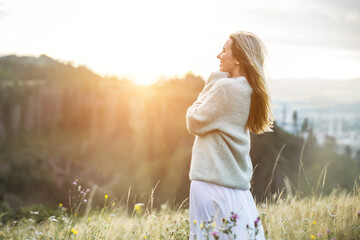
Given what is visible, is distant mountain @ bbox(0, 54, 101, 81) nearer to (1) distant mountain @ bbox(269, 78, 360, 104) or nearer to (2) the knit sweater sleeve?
(1) distant mountain @ bbox(269, 78, 360, 104)

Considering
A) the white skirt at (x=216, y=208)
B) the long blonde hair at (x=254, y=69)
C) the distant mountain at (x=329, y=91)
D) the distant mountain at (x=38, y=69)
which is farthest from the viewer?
the distant mountain at (x=38, y=69)

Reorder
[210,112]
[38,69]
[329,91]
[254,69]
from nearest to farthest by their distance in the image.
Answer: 1. [210,112]
2. [254,69]
3. [329,91]
4. [38,69]

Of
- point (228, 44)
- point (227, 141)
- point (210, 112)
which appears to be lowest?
point (227, 141)

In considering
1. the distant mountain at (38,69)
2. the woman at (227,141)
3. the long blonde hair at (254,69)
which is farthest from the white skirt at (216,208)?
the distant mountain at (38,69)

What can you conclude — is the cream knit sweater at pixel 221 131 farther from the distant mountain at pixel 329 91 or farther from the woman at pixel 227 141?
the distant mountain at pixel 329 91

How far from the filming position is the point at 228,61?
2369 mm

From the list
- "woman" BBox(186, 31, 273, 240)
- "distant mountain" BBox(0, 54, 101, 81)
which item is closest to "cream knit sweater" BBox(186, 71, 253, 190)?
"woman" BBox(186, 31, 273, 240)

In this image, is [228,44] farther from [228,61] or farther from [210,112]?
[210,112]

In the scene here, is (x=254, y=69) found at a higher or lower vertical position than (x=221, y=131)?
higher

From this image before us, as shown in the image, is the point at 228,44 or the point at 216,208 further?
the point at 228,44

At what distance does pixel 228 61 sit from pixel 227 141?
1.67 feet

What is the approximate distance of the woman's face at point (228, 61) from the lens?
7.75 ft

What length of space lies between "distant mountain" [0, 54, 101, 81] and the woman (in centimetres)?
7759

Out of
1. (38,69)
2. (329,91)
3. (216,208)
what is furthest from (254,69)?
(38,69)
